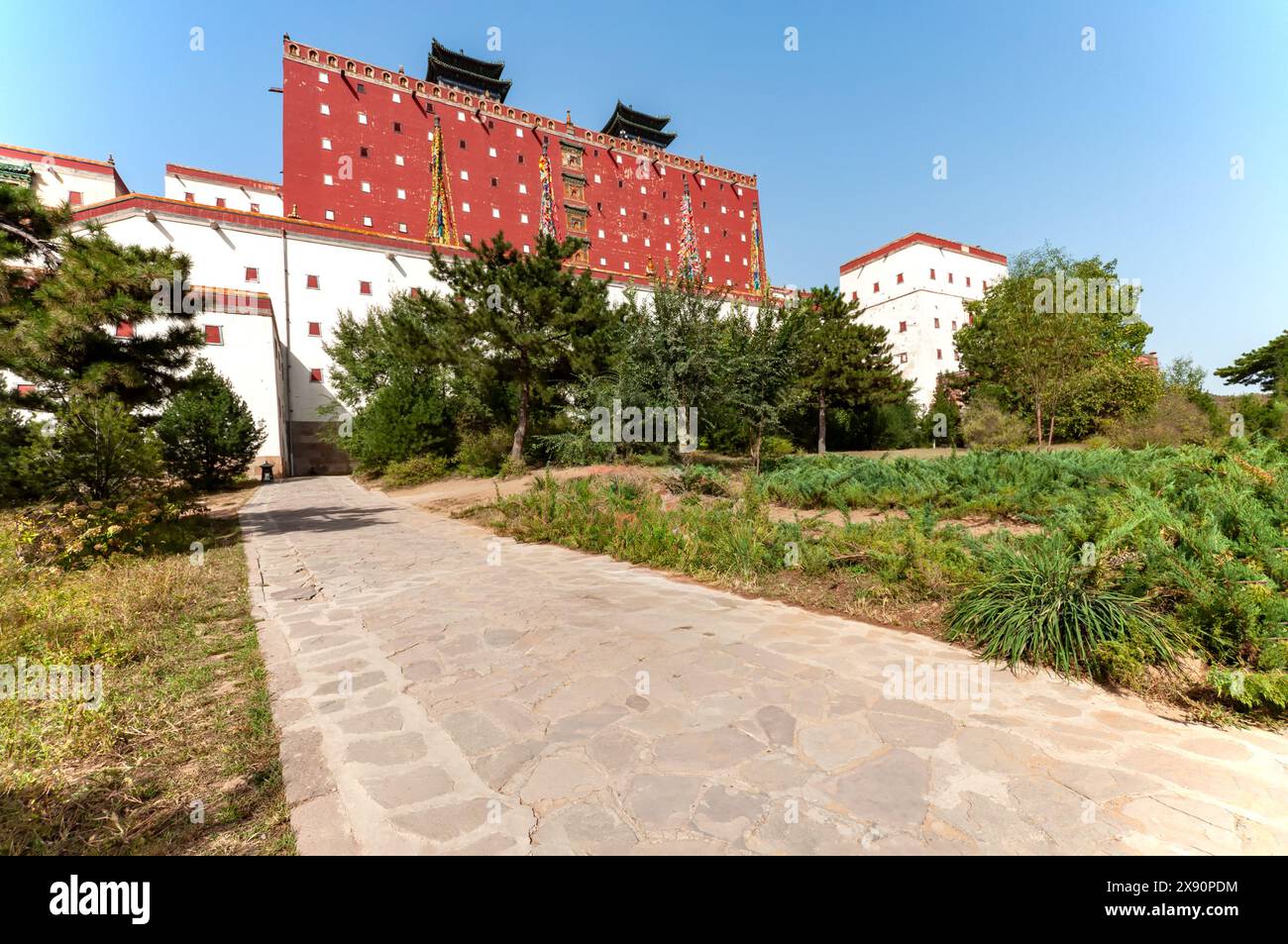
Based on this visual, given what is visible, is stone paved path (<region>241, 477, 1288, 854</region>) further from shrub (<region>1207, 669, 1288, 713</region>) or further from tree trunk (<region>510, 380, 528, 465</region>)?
tree trunk (<region>510, 380, 528, 465</region>)

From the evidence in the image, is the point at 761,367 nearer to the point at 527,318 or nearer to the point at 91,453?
the point at 527,318

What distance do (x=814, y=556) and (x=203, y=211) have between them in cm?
3856

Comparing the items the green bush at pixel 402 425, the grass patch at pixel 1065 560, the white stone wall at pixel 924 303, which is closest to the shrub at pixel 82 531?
the grass patch at pixel 1065 560

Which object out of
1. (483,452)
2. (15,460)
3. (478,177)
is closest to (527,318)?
(483,452)

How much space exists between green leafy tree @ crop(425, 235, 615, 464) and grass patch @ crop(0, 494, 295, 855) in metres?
14.4

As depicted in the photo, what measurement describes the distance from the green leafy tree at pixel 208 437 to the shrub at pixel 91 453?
41.7 ft

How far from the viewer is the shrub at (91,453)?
296 inches

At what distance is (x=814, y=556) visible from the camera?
5.73 meters

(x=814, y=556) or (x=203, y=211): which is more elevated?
(x=203, y=211)

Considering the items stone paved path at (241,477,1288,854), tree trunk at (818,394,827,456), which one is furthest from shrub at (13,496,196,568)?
tree trunk at (818,394,827,456)

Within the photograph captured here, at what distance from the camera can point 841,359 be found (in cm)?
2809

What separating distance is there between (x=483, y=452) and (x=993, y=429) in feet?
79.3
